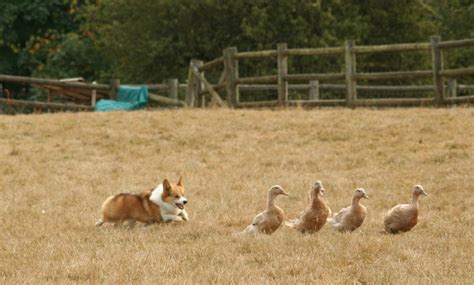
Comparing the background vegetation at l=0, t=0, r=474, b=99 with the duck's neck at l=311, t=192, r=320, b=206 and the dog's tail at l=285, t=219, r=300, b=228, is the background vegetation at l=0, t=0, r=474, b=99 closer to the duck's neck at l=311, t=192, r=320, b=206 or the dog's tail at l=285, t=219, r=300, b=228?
the dog's tail at l=285, t=219, r=300, b=228

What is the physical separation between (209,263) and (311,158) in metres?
7.83

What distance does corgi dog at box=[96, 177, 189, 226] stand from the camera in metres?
10.7

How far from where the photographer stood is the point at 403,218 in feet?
30.8

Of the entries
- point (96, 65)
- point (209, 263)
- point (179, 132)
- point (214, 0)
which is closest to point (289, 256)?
point (209, 263)

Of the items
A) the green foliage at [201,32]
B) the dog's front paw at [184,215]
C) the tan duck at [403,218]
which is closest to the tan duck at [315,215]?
the tan duck at [403,218]

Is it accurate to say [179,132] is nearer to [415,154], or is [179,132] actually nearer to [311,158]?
[311,158]

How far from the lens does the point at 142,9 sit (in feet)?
131

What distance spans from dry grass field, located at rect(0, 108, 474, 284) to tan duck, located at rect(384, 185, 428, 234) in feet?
0.57

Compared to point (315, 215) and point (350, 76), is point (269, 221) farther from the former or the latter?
point (350, 76)

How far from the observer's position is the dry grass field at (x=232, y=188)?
7.92m

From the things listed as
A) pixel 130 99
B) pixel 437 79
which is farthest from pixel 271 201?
pixel 130 99

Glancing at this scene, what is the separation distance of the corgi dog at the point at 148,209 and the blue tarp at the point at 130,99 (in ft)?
53.7

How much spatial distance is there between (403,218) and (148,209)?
302cm

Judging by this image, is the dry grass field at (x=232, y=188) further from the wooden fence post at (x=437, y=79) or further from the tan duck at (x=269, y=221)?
the wooden fence post at (x=437, y=79)
